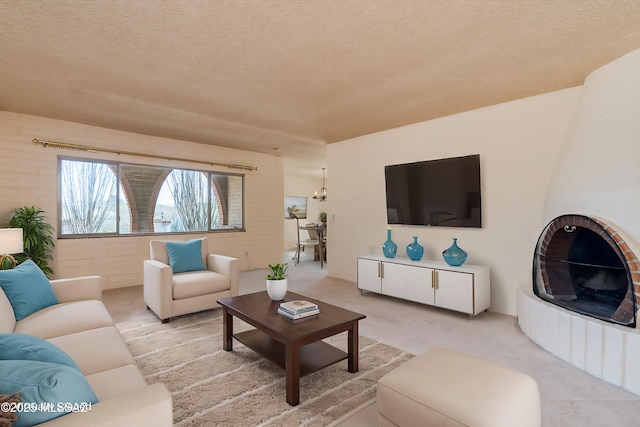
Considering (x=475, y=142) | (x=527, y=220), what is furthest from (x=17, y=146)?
(x=527, y=220)

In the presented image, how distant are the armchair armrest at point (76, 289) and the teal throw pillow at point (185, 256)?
0.90 meters

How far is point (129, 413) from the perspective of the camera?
1.00 meters

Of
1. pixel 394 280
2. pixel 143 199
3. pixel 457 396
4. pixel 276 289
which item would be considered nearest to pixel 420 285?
pixel 394 280

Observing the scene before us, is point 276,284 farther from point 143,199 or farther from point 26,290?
point 143,199

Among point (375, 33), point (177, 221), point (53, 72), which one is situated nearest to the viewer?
point (375, 33)

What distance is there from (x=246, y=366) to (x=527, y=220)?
318 cm

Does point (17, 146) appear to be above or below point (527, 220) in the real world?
above

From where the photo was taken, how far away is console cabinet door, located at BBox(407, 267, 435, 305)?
3709 millimetres

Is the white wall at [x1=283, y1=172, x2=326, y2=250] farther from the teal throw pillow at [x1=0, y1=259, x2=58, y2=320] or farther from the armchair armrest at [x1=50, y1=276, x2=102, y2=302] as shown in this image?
the teal throw pillow at [x1=0, y1=259, x2=58, y2=320]

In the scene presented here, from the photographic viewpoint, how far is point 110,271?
4.76 m

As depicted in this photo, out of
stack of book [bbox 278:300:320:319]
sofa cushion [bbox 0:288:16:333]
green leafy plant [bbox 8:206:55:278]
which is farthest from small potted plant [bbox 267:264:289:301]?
green leafy plant [bbox 8:206:55:278]

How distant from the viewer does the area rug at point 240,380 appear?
71.0 inches

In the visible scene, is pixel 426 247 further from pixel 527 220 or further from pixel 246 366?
pixel 246 366

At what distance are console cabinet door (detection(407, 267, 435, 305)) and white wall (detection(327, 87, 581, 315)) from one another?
21.4 inches
